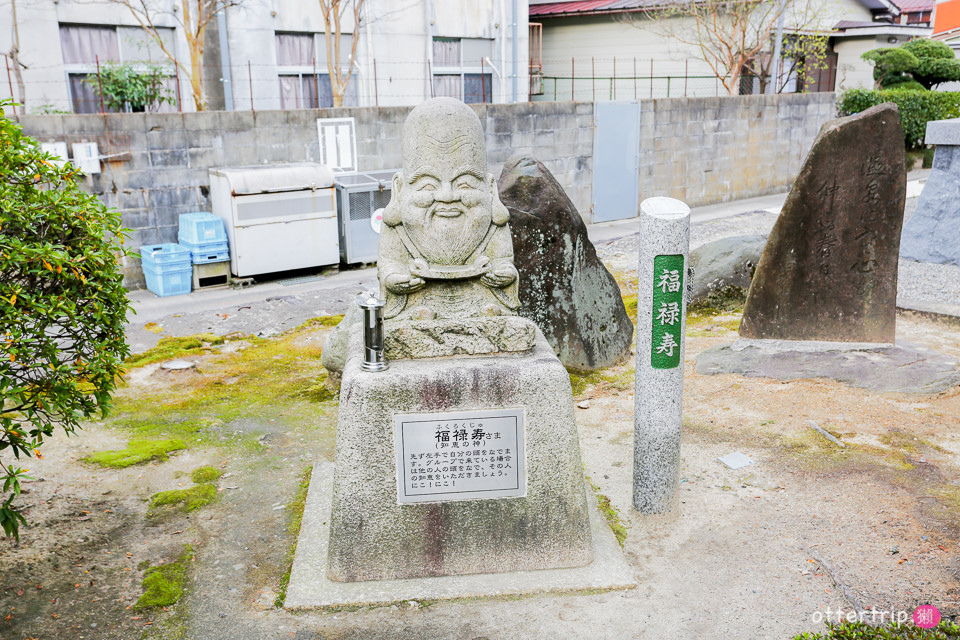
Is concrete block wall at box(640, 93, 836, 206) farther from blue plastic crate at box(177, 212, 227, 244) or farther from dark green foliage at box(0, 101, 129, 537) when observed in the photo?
dark green foliage at box(0, 101, 129, 537)

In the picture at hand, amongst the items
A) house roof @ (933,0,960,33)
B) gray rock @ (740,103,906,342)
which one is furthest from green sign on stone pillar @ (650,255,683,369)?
house roof @ (933,0,960,33)

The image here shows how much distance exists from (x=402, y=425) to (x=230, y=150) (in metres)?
8.07

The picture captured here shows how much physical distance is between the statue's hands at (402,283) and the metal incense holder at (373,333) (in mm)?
278

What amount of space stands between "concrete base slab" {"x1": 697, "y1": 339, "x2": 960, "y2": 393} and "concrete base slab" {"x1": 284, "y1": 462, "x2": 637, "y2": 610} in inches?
135

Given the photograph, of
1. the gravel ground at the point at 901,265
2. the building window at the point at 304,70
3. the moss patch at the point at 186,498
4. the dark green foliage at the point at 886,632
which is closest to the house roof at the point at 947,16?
the gravel ground at the point at 901,265

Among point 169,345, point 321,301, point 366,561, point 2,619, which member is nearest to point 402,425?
point 366,561

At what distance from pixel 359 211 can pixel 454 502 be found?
26.4ft

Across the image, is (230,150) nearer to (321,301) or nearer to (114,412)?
(321,301)

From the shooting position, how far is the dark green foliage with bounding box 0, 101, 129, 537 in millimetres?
4074

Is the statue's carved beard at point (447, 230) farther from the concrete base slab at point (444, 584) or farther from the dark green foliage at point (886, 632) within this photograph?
the dark green foliage at point (886, 632)

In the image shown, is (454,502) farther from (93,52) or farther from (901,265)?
(93,52)

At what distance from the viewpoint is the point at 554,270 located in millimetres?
7980

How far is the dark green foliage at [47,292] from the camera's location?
13.4 ft

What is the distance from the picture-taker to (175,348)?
8852 mm
